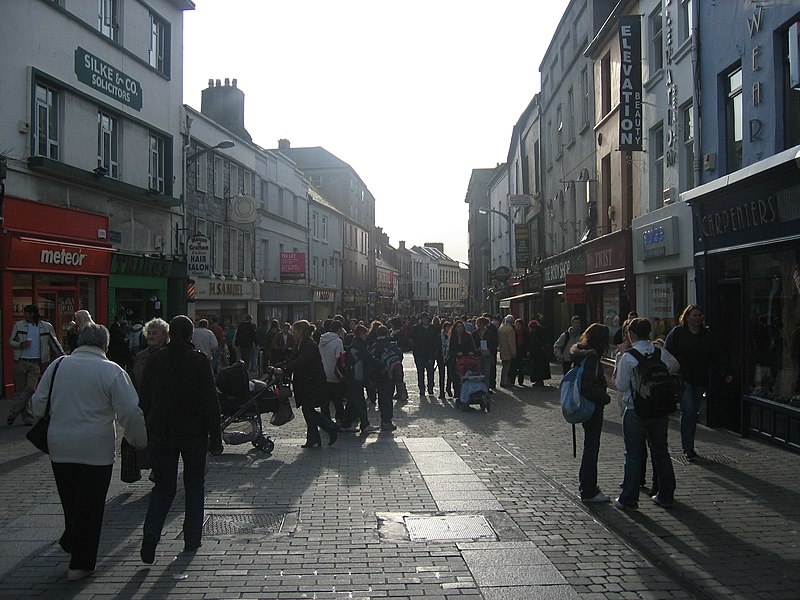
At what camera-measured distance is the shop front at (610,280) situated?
17641 mm

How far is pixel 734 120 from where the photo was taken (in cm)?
1208

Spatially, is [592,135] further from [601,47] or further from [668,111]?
[668,111]

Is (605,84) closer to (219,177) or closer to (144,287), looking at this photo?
(144,287)

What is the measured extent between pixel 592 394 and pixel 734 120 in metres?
6.96

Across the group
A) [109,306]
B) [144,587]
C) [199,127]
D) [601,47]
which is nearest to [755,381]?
[144,587]

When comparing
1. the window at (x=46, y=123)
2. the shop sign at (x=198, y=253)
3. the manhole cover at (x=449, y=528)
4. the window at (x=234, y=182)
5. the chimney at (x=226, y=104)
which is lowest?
the manhole cover at (x=449, y=528)

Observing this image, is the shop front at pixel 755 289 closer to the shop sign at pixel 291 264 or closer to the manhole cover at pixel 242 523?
the manhole cover at pixel 242 523

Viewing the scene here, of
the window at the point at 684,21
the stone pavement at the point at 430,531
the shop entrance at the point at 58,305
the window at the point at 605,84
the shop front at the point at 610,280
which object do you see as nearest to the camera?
the stone pavement at the point at 430,531

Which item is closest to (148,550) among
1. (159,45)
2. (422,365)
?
(422,365)

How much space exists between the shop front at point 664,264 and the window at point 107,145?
1284cm

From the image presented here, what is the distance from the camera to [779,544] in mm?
5953

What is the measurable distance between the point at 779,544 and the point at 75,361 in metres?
5.35

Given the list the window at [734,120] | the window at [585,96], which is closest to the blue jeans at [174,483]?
the window at [734,120]

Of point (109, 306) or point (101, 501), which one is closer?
point (101, 501)
